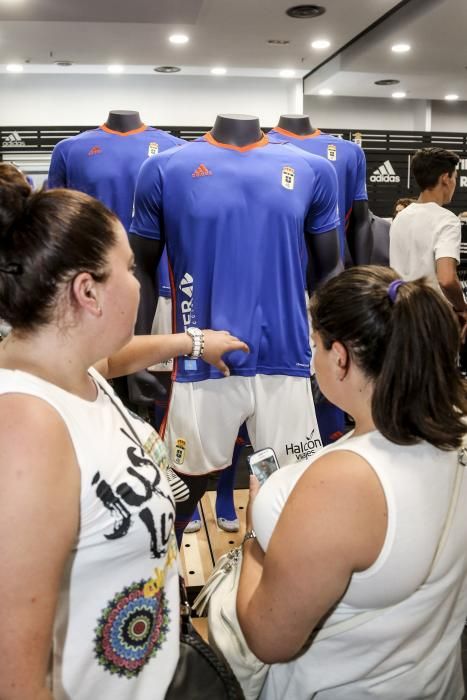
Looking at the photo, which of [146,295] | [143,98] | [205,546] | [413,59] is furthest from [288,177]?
[143,98]

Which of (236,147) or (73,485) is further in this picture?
(236,147)

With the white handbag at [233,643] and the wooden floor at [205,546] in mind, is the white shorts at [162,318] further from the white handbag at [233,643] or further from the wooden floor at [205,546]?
the white handbag at [233,643]

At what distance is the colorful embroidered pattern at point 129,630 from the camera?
0.99 meters

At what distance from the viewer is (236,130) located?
86.7 inches

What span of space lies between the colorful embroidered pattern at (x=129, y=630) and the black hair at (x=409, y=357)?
43cm

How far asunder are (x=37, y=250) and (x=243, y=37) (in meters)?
7.46

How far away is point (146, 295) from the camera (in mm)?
2291

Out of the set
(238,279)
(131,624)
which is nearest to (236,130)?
(238,279)

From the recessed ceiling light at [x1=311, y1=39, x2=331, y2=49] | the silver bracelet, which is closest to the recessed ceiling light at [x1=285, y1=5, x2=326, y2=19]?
the recessed ceiling light at [x1=311, y1=39, x2=331, y2=49]

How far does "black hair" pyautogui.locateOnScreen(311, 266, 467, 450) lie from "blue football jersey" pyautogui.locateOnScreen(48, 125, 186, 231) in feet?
6.56

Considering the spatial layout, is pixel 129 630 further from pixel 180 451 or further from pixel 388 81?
pixel 388 81

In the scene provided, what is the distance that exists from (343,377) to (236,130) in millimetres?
1253

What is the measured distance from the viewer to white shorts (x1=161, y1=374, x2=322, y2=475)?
214cm

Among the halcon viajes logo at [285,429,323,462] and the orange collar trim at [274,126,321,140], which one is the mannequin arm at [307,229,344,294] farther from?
the orange collar trim at [274,126,321,140]
